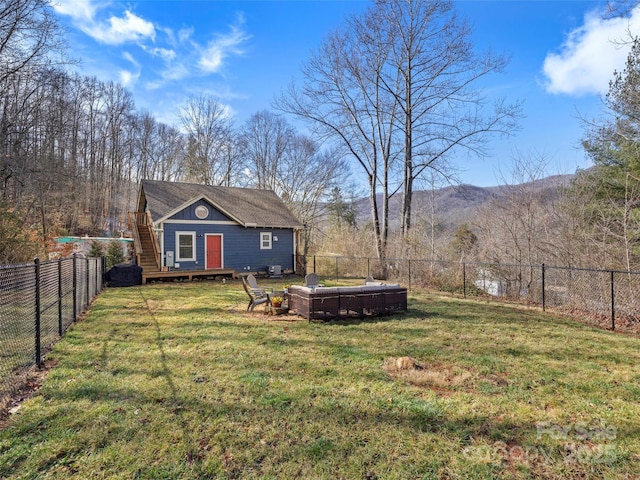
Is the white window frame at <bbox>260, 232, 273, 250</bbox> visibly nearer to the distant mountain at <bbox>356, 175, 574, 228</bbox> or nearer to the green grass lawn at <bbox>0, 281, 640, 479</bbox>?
the distant mountain at <bbox>356, 175, 574, 228</bbox>

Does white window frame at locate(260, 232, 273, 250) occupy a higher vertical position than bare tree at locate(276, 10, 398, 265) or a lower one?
lower

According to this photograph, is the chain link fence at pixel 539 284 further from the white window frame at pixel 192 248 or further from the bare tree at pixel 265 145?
the bare tree at pixel 265 145

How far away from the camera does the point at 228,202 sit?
59.2ft

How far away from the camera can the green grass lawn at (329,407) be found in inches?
96.9

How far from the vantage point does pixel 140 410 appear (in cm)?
320

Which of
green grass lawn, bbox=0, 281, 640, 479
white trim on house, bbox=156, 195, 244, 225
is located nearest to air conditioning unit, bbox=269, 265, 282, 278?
white trim on house, bbox=156, 195, 244, 225

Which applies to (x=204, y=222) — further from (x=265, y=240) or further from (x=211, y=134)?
(x=211, y=134)

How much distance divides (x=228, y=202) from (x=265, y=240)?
3.02 metres

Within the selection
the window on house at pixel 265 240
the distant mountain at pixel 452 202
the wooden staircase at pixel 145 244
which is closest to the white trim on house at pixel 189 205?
the wooden staircase at pixel 145 244

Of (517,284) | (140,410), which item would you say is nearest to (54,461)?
(140,410)

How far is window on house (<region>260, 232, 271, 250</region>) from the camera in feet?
56.0

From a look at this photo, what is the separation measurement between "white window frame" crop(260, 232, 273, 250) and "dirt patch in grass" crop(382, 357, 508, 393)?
13.1 meters

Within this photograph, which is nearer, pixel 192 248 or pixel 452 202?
pixel 192 248

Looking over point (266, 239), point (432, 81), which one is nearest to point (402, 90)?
point (432, 81)
